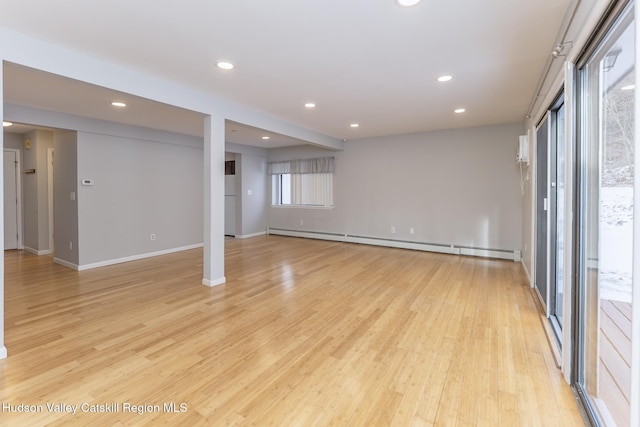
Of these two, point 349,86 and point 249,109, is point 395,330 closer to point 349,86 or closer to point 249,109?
point 349,86

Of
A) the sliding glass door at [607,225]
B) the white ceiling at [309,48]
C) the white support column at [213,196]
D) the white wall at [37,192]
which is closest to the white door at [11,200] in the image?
the white wall at [37,192]

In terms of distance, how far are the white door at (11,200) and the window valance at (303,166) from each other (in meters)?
5.29

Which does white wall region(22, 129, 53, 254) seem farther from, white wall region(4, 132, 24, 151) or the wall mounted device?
the wall mounted device

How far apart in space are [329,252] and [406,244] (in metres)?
1.66

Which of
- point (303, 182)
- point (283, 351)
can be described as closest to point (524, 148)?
point (283, 351)

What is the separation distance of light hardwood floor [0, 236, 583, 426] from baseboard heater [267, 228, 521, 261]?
1421mm

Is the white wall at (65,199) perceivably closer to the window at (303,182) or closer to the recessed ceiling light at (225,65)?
the recessed ceiling light at (225,65)

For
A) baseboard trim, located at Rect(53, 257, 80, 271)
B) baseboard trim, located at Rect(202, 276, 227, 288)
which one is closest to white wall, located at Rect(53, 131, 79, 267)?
baseboard trim, located at Rect(53, 257, 80, 271)

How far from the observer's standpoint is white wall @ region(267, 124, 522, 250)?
17.7ft

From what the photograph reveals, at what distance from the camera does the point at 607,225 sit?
1.55 metres

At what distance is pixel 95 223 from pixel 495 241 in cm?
Answer: 680

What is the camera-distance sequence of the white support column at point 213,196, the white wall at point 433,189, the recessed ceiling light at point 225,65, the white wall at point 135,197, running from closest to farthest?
the recessed ceiling light at point 225,65, the white support column at point 213,196, the white wall at point 135,197, the white wall at point 433,189

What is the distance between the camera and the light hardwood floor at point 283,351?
1690 mm

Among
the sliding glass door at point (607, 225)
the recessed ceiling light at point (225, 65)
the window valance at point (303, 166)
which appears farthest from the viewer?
the window valance at point (303, 166)
